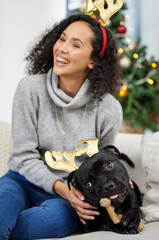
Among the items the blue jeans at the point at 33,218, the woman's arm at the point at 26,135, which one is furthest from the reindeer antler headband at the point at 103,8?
the blue jeans at the point at 33,218

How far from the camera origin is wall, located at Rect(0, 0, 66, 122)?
2.75m

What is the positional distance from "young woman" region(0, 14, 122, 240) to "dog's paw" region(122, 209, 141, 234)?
24 centimetres

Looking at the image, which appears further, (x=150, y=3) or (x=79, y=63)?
(x=150, y=3)

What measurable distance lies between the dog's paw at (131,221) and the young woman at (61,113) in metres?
0.24

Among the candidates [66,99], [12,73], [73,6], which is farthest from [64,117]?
[73,6]

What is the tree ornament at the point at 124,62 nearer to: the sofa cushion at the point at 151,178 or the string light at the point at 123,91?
the string light at the point at 123,91

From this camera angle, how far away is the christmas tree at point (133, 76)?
259 cm

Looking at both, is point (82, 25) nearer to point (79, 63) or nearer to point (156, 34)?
point (79, 63)

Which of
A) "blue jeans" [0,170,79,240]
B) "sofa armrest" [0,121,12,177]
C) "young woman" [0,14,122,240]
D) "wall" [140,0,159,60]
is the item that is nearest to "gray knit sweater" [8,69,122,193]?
"young woman" [0,14,122,240]

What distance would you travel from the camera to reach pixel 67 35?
1.29 meters

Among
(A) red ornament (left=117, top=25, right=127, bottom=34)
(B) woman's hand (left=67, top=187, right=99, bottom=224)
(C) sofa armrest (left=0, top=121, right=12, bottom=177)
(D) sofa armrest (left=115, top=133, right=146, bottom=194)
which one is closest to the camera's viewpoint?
(B) woman's hand (left=67, top=187, right=99, bottom=224)

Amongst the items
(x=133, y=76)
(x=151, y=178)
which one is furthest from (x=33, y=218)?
(x=133, y=76)

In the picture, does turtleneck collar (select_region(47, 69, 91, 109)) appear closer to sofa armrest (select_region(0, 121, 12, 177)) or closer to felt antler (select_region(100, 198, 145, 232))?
sofa armrest (select_region(0, 121, 12, 177))

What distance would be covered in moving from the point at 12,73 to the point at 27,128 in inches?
65.8
